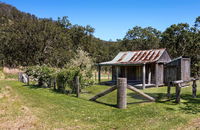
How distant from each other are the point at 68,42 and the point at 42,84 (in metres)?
22.5

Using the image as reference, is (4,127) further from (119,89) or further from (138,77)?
(138,77)

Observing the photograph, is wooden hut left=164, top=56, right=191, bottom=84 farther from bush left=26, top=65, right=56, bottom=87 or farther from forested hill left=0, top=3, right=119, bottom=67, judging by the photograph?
forested hill left=0, top=3, right=119, bottom=67

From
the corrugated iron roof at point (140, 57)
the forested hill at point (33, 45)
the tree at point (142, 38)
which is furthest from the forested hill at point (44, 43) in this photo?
the corrugated iron roof at point (140, 57)

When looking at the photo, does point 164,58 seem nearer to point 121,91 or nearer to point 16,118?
point 121,91

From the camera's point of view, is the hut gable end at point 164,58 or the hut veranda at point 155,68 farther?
the hut gable end at point 164,58

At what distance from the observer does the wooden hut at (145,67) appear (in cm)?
1652

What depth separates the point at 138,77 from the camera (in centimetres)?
1845

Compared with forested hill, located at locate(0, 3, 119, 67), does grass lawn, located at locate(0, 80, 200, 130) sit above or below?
below

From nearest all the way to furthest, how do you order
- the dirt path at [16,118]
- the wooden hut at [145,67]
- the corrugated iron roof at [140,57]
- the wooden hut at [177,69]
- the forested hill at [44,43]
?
the dirt path at [16,118], the wooden hut at [177,69], the wooden hut at [145,67], the corrugated iron roof at [140,57], the forested hill at [44,43]

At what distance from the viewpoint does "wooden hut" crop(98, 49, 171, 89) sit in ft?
54.2

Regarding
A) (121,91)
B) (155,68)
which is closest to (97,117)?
(121,91)

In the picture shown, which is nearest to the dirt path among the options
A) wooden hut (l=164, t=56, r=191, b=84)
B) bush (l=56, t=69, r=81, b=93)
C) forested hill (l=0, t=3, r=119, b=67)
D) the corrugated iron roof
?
bush (l=56, t=69, r=81, b=93)

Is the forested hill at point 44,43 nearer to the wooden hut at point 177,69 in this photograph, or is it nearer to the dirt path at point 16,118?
the wooden hut at point 177,69

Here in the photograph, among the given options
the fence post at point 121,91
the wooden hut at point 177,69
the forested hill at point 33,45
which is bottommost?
the fence post at point 121,91
